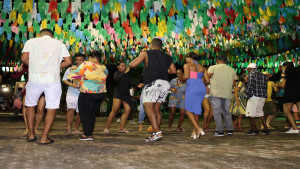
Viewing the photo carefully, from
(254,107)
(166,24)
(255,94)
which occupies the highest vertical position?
(166,24)

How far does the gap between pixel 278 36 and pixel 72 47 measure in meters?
10.4

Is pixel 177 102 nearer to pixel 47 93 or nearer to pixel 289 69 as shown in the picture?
pixel 289 69

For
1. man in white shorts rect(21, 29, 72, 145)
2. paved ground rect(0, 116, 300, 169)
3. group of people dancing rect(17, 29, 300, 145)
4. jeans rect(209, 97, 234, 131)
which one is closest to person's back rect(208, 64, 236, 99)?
group of people dancing rect(17, 29, 300, 145)

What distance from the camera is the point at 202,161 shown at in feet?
15.5

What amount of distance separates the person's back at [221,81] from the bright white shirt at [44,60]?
3.86 metres

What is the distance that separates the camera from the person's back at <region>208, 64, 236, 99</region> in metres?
9.00

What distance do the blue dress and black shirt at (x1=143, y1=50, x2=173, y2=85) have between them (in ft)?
2.90

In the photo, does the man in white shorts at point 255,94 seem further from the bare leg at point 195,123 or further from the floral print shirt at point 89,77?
the floral print shirt at point 89,77

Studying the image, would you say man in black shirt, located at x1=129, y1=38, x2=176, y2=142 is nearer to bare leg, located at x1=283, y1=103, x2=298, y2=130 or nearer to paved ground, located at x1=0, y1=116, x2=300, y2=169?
paved ground, located at x1=0, y1=116, x2=300, y2=169

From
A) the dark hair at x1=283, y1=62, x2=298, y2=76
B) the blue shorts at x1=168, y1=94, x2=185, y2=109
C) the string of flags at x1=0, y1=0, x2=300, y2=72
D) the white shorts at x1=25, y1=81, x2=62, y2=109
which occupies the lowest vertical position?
the blue shorts at x1=168, y1=94, x2=185, y2=109

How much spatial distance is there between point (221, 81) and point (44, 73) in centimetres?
422

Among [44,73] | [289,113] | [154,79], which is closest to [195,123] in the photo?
[154,79]

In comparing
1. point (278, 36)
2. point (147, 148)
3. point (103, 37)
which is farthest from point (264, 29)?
point (147, 148)

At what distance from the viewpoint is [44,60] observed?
6445 millimetres
